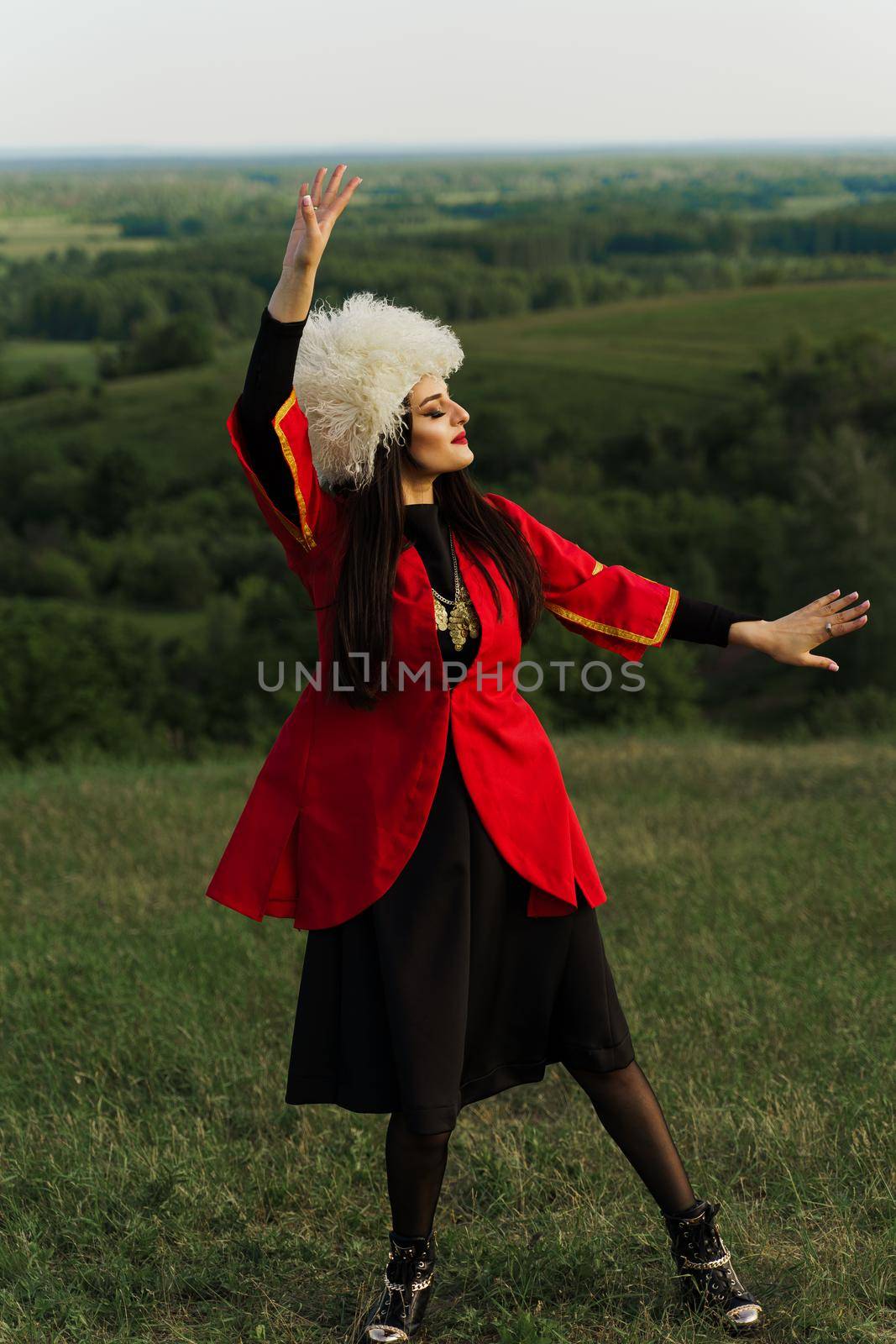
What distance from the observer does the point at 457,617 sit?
9.60ft

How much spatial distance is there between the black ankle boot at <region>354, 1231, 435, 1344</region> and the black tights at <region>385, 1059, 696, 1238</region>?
0.05 meters

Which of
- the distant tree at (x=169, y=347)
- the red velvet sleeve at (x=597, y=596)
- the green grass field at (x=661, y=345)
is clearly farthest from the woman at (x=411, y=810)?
the distant tree at (x=169, y=347)

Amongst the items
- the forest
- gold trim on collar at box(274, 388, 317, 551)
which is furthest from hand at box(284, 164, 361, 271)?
the forest

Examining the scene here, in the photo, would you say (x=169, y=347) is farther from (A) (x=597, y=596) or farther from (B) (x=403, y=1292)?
(B) (x=403, y=1292)

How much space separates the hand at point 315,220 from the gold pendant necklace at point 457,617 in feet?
2.53

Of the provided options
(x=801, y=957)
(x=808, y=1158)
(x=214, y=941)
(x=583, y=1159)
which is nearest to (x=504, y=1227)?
(x=583, y=1159)

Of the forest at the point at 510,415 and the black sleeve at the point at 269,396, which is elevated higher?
the black sleeve at the point at 269,396

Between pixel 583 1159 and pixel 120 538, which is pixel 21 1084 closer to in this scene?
pixel 583 1159

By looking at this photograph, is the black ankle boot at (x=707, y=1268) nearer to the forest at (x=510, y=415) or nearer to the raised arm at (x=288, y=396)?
the raised arm at (x=288, y=396)

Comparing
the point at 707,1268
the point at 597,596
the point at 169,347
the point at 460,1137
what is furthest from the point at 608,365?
the point at 707,1268

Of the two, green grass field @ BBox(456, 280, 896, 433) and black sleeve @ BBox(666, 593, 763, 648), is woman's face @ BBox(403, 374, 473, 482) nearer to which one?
black sleeve @ BBox(666, 593, 763, 648)

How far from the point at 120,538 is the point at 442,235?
206 ft

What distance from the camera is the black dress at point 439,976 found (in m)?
2.79

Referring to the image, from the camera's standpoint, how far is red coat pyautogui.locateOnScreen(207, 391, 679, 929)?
2854mm
